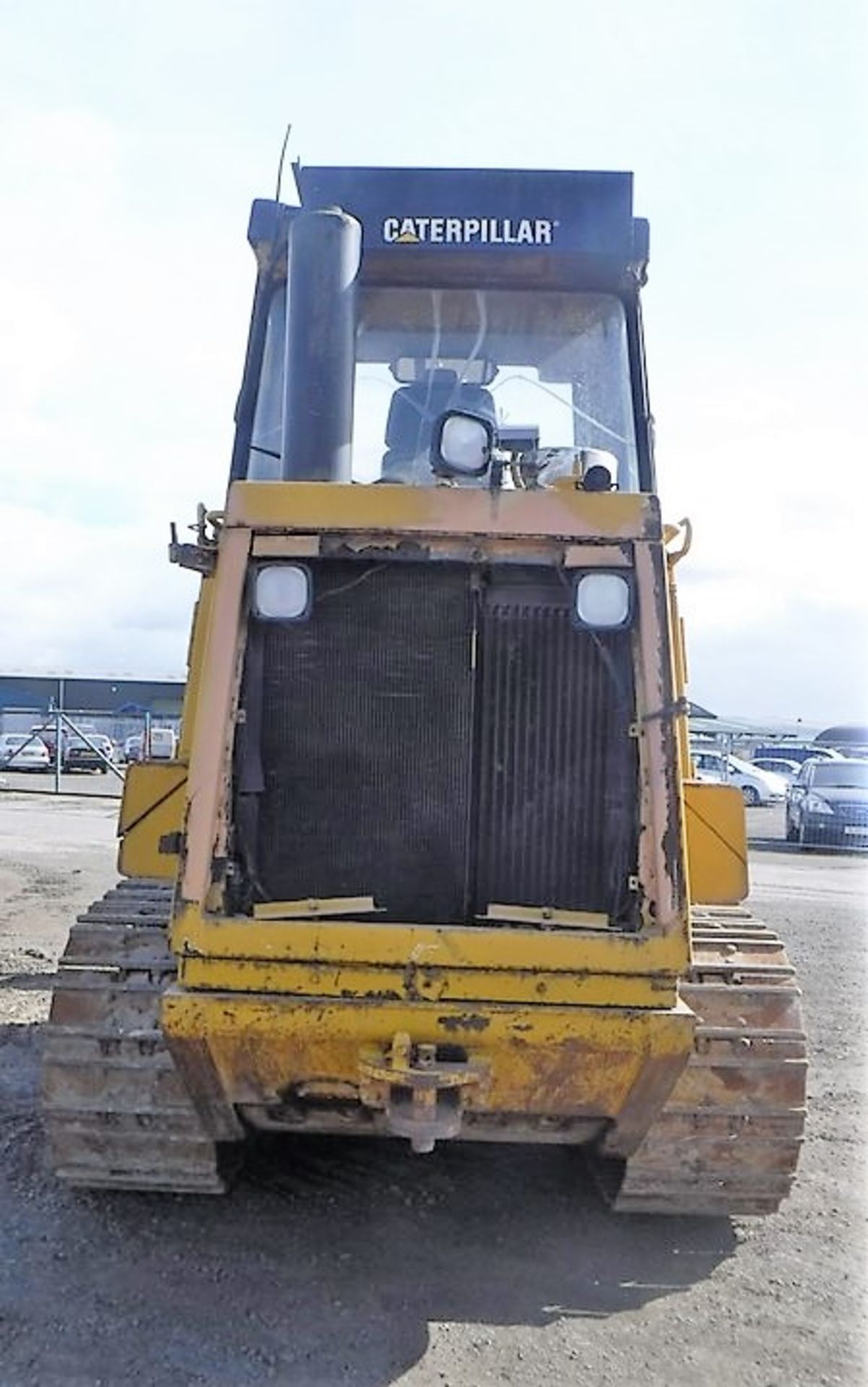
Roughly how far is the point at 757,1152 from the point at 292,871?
1667 mm

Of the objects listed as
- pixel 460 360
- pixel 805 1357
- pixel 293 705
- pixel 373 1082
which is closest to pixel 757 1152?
pixel 805 1357

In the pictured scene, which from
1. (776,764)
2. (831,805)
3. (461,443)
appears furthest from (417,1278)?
(776,764)

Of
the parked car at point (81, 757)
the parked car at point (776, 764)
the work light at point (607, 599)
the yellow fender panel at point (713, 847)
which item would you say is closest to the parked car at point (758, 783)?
the parked car at point (776, 764)

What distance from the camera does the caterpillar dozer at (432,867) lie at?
355 centimetres

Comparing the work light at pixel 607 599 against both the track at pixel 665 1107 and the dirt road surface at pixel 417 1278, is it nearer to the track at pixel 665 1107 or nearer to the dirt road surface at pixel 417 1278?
the track at pixel 665 1107

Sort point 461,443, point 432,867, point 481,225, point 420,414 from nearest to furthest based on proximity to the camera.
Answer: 1. point 461,443
2. point 432,867
3. point 420,414
4. point 481,225

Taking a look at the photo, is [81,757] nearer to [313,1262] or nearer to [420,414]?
[420,414]

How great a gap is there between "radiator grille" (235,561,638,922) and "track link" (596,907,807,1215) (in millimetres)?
625

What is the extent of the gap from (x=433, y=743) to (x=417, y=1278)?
5.33 ft

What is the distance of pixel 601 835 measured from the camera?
12.7ft

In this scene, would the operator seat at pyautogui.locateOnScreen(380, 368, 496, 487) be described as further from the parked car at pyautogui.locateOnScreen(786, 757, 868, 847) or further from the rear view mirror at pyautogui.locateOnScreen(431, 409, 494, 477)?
the parked car at pyautogui.locateOnScreen(786, 757, 868, 847)

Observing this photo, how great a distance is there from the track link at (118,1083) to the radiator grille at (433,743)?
23.7 inches

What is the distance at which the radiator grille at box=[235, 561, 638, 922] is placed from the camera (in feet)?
12.7

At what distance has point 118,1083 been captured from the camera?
13.1 feet
